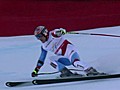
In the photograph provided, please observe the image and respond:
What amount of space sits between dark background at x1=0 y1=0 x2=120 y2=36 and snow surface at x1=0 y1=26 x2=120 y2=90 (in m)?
0.16

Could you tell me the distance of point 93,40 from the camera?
3814 mm

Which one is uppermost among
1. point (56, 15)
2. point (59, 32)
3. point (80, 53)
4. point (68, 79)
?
point (56, 15)

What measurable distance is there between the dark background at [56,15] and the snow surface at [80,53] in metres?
0.16

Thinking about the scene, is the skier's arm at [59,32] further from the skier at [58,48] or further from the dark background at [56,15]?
the dark background at [56,15]

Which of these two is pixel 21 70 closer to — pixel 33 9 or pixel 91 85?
pixel 91 85

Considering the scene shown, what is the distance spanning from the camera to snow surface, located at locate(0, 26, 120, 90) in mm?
2430

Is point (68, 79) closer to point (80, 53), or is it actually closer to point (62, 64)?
A: point (62, 64)

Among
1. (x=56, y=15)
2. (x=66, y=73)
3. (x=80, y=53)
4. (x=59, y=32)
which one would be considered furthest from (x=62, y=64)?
(x=56, y=15)

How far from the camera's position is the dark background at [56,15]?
13.6 feet

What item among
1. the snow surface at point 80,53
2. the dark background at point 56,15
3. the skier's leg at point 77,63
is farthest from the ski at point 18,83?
the dark background at point 56,15

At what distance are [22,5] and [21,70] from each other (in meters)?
1.30

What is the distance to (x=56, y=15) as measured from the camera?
168 inches

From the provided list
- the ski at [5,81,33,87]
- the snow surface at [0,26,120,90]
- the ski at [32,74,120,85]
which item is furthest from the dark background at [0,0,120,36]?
the ski at [32,74,120,85]

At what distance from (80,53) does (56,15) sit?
963 millimetres
